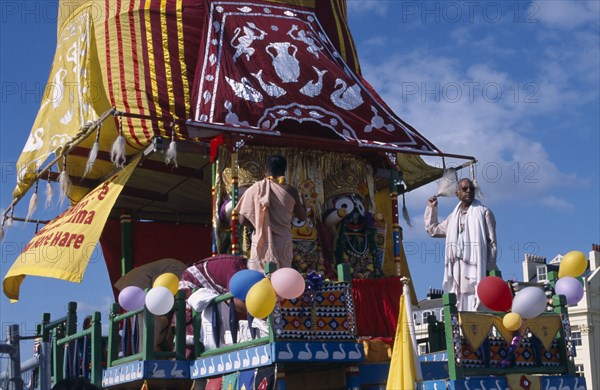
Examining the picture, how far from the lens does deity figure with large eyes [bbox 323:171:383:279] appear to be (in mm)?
12016

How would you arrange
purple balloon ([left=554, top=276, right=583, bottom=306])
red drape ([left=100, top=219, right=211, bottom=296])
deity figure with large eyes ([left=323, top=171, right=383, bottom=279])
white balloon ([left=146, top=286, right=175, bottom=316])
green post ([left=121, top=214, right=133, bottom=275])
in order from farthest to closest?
red drape ([left=100, top=219, right=211, bottom=296])
green post ([left=121, top=214, right=133, bottom=275])
deity figure with large eyes ([left=323, top=171, right=383, bottom=279])
white balloon ([left=146, top=286, right=175, bottom=316])
purple balloon ([left=554, top=276, right=583, bottom=306])

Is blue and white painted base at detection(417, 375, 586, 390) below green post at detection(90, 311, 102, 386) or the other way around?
below

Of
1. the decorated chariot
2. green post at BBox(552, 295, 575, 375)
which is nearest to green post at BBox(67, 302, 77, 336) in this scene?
the decorated chariot

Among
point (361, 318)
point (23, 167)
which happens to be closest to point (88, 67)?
point (23, 167)

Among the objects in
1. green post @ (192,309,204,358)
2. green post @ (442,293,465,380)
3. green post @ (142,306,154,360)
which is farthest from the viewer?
green post @ (192,309,204,358)

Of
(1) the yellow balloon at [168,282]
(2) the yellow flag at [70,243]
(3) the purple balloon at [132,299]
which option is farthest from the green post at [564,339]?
(2) the yellow flag at [70,243]

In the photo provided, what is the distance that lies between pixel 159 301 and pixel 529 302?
142 inches

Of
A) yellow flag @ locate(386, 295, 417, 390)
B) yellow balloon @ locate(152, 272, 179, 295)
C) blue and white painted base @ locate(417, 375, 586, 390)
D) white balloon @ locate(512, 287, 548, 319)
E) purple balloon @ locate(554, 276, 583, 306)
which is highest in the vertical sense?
yellow balloon @ locate(152, 272, 179, 295)

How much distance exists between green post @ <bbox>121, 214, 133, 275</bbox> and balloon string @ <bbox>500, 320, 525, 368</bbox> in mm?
7208

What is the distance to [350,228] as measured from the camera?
12141 mm

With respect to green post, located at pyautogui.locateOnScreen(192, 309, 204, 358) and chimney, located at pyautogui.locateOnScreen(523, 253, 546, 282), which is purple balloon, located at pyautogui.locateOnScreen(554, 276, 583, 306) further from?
chimney, located at pyautogui.locateOnScreen(523, 253, 546, 282)

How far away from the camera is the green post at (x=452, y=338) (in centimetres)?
827

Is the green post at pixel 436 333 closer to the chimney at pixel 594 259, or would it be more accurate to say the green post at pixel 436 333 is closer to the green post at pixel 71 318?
the green post at pixel 71 318

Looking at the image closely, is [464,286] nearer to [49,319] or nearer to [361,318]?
[361,318]
